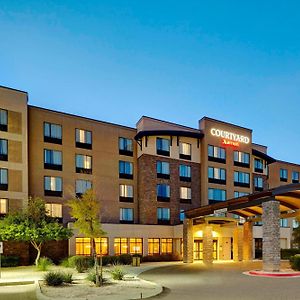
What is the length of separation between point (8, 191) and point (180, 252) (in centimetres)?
1858

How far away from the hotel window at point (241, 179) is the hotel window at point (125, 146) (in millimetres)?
14188

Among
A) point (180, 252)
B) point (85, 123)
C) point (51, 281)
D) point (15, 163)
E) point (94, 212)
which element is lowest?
point (180, 252)

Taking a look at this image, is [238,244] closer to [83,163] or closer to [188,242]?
[188,242]

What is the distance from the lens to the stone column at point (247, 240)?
38.7 metres

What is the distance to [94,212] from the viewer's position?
60.8ft

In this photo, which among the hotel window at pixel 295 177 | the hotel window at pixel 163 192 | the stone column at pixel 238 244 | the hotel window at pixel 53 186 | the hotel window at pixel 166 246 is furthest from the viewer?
the hotel window at pixel 295 177

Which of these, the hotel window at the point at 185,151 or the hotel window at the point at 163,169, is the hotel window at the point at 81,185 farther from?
the hotel window at the point at 185,151

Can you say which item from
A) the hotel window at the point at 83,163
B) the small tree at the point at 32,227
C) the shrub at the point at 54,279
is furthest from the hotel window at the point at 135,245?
the shrub at the point at 54,279

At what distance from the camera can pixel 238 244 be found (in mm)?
39656

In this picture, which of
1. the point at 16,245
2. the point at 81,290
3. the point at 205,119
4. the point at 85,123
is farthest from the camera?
the point at 205,119

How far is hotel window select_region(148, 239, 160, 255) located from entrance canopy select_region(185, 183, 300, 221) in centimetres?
484

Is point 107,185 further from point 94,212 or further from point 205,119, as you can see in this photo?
point 94,212

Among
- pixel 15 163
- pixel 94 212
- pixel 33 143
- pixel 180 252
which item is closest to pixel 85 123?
pixel 33 143

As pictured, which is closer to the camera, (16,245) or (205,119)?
(16,245)
